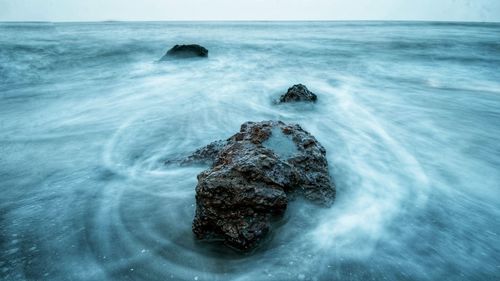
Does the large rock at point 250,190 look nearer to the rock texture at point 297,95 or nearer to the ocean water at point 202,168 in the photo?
the ocean water at point 202,168

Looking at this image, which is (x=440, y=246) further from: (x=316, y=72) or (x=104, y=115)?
(x=316, y=72)

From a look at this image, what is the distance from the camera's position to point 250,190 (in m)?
3.05

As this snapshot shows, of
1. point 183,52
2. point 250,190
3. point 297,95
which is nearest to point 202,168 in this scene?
point 250,190

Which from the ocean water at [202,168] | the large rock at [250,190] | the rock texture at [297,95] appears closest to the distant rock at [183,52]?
the ocean water at [202,168]

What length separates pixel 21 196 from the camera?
4.11 metres

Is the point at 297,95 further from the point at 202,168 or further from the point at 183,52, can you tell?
the point at 183,52

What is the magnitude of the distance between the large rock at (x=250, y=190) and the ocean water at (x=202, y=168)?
0.16 meters

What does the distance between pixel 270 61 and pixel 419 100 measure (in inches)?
361

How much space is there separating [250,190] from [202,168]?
1668 mm

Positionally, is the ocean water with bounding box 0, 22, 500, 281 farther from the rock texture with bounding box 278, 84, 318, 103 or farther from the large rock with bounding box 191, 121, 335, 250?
the rock texture with bounding box 278, 84, 318, 103

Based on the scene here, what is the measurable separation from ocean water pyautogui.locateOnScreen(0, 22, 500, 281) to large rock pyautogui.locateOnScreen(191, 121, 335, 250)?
6.2 inches

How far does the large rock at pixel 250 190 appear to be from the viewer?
3.01m

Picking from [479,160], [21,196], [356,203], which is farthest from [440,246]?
[21,196]

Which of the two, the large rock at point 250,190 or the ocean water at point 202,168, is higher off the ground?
the large rock at point 250,190
